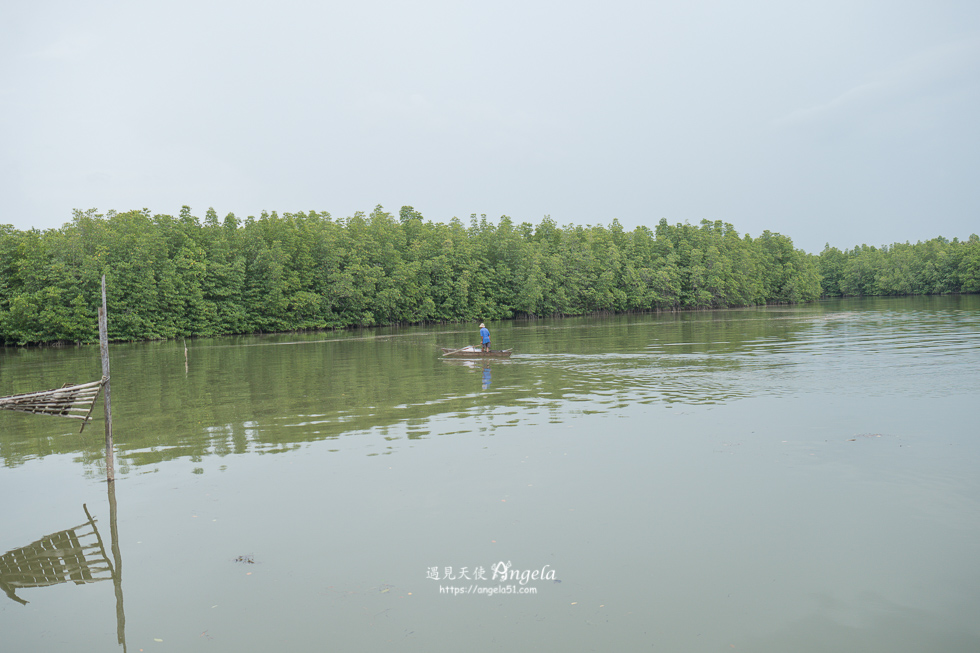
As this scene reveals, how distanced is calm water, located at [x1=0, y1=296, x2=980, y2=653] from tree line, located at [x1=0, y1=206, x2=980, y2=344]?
5309 cm

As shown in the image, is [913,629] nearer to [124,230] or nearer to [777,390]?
[777,390]

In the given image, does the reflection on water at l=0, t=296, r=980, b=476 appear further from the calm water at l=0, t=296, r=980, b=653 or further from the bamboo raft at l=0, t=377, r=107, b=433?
the bamboo raft at l=0, t=377, r=107, b=433

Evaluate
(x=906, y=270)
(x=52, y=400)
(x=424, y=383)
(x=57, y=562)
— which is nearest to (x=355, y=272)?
(x=424, y=383)

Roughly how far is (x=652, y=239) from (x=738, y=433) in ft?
405

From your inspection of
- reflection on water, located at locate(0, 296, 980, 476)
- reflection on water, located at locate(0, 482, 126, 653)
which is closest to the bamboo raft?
reflection on water, located at locate(0, 296, 980, 476)

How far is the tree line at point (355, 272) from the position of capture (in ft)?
210

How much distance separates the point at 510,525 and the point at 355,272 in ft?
262

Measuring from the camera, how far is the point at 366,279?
8606 cm

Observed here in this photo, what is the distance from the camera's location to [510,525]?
31.2ft

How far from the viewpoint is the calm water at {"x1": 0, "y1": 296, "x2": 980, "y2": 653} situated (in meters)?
6.95

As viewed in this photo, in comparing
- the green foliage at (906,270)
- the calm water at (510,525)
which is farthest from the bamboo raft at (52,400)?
the green foliage at (906,270)

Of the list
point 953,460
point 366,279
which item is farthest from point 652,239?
point 953,460

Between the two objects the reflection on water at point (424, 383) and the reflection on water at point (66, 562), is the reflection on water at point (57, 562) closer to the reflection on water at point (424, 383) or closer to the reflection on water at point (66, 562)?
the reflection on water at point (66, 562)

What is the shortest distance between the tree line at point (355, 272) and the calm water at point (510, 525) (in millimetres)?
53088
